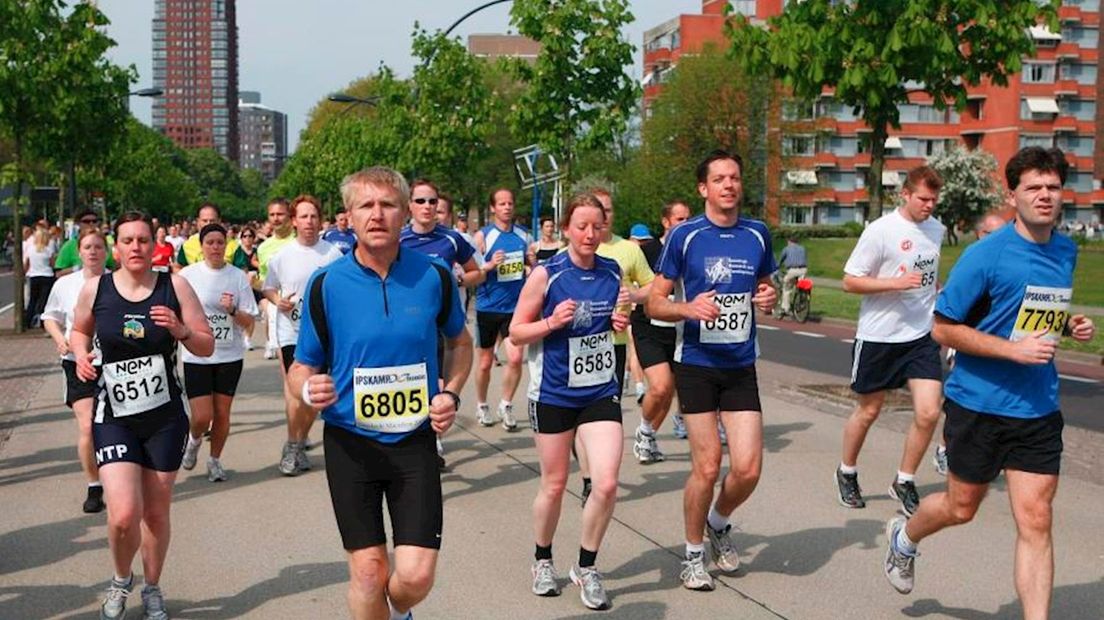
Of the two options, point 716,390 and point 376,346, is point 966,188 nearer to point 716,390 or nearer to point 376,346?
point 716,390

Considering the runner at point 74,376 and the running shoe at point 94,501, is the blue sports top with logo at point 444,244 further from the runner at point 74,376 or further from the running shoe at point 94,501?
the running shoe at point 94,501

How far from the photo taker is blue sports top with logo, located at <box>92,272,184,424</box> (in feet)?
18.7

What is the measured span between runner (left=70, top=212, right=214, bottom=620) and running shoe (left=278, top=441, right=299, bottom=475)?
3.33 metres

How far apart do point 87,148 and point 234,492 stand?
18.6m

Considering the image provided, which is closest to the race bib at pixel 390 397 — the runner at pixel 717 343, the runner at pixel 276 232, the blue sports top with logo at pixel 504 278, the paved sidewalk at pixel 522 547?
the paved sidewalk at pixel 522 547

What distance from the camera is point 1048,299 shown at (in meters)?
5.07

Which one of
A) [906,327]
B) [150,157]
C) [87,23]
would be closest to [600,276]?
[906,327]

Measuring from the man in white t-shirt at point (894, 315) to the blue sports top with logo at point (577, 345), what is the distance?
2.34 metres

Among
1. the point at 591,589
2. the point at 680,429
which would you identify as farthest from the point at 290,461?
the point at 591,589

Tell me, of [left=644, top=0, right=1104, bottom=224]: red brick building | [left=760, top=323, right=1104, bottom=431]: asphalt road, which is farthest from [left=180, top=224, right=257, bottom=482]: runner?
[left=644, top=0, right=1104, bottom=224]: red brick building

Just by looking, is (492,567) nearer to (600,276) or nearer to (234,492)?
(600,276)

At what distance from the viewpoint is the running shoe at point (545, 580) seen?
5973mm

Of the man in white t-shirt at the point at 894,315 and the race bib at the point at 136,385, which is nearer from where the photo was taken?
the race bib at the point at 136,385

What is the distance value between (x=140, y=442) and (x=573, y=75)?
20.7 meters
